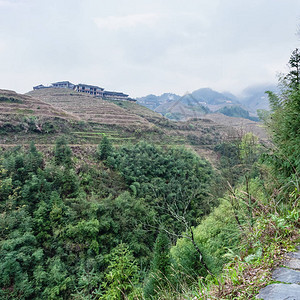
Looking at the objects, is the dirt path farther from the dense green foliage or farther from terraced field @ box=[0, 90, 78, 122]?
terraced field @ box=[0, 90, 78, 122]

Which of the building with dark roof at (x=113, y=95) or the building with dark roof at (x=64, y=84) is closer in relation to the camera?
the building with dark roof at (x=113, y=95)

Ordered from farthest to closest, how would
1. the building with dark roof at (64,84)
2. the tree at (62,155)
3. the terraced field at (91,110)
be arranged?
1. the building with dark roof at (64,84)
2. the terraced field at (91,110)
3. the tree at (62,155)

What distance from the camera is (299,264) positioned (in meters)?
1.19

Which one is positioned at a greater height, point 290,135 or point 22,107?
point 22,107

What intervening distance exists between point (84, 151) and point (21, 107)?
1178 cm

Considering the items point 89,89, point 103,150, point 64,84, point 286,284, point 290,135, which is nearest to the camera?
point 286,284

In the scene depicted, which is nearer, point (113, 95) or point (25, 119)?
point (25, 119)

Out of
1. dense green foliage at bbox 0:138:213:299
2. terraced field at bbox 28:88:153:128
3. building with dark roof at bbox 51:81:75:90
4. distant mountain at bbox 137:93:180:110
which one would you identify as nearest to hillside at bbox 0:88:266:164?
terraced field at bbox 28:88:153:128

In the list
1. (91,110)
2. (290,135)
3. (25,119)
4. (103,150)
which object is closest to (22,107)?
(25,119)

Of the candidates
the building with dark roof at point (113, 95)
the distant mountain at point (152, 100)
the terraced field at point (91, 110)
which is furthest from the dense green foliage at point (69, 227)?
the distant mountain at point (152, 100)

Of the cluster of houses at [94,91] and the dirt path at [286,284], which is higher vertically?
the cluster of houses at [94,91]

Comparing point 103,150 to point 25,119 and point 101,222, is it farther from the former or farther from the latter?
point 25,119

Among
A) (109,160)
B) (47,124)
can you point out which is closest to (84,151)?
(109,160)

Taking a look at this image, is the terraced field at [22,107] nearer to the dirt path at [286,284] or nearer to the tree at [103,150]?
the tree at [103,150]
